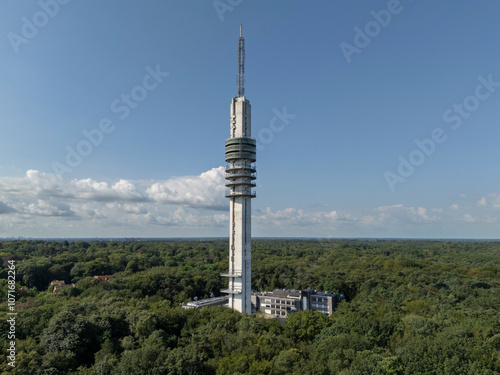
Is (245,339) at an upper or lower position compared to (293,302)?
upper

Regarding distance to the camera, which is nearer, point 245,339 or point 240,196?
point 245,339

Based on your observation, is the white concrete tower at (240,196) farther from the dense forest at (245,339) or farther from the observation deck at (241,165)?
the dense forest at (245,339)

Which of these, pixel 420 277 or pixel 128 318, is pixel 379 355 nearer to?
pixel 128 318

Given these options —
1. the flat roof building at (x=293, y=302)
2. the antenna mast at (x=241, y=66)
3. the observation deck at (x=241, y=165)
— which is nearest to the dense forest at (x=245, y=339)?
the flat roof building at (x=293, y=302)

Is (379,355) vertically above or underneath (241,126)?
underneath

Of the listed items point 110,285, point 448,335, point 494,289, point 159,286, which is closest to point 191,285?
point 159,286

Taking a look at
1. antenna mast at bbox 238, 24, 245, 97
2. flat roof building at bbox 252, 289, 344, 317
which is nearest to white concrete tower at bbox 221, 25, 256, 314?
antenna mast at bbox 238, 24, 245, 97

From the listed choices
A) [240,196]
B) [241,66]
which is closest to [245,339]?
[240,196]

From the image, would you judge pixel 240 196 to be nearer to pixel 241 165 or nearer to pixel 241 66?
pixel 241 165

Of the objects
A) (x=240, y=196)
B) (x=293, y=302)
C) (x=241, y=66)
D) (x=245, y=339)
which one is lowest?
(x=293, y=302)
